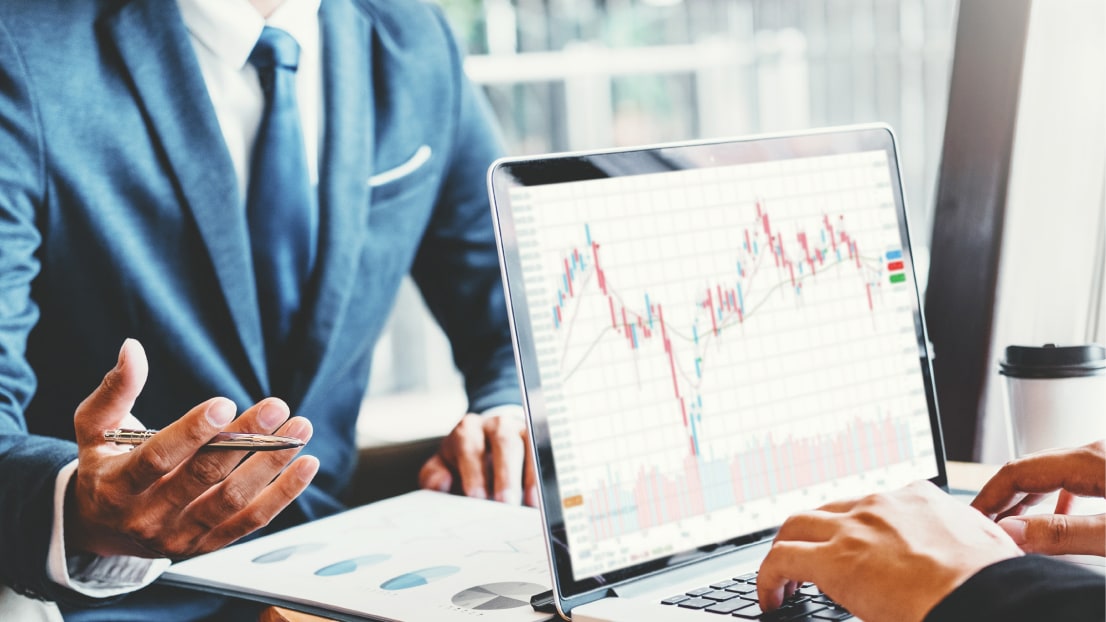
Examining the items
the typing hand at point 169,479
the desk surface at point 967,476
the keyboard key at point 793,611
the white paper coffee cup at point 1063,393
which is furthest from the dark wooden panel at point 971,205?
the typing hand at point 169,479

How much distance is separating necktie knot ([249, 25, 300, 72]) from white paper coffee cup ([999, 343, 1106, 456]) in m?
0.85

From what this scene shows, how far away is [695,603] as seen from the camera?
28.2 inches

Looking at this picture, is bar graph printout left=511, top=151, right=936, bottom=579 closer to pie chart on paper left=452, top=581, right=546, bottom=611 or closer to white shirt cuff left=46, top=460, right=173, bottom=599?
pie chart on paper left=452, top=581, right=546, bottom=611

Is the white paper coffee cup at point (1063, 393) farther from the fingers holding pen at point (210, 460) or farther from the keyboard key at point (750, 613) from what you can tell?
the fingers holding pen at point (210, 460)

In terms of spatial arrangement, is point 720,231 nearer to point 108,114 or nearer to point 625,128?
point 108,114

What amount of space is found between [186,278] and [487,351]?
0.43m

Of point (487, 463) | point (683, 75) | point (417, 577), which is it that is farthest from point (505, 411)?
point (683, 75)

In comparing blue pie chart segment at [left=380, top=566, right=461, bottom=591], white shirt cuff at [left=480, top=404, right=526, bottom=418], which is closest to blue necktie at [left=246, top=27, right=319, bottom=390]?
white shirt cuff at [left=480, top=404, right=526, bottom=418]

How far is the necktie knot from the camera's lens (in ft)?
4.07

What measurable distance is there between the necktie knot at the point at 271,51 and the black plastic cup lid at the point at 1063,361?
2.80 feet

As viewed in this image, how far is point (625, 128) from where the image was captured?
489cm

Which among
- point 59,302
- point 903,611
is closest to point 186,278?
point 59,302

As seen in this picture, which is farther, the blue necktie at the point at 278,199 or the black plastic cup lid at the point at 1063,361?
the blue necktie at the point at 278,199

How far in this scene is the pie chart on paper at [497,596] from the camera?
0.75m
